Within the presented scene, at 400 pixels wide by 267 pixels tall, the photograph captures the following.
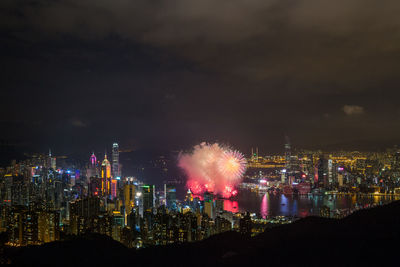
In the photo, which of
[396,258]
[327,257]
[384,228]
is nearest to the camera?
[396,258]

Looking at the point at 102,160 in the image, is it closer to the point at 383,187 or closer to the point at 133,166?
the point at 133,166

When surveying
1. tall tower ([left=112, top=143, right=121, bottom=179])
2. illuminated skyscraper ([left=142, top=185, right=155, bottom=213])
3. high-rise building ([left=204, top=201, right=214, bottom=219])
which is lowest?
high-rise building ([left=204, top=201, right=214, bottom=219])

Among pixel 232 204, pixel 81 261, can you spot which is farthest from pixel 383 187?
pixel 81 261

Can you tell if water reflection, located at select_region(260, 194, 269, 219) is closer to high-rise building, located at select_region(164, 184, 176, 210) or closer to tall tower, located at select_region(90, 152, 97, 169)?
high-rise building, located at select_region(164, 184, 176, 210)

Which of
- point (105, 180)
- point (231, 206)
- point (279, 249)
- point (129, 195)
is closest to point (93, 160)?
point (105, 180)

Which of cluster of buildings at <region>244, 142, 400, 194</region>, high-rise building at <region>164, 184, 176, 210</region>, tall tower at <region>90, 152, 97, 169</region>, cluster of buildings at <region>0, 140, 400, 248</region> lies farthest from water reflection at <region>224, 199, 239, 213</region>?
tall tower at <region>90, 152, 97, 169</region>

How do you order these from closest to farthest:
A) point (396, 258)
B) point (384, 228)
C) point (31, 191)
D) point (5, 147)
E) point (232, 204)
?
1. point (396, 258)
2. point (384, 228)
3. point (31, 191)
4. point (5, 147)
5. point (232, 204)
